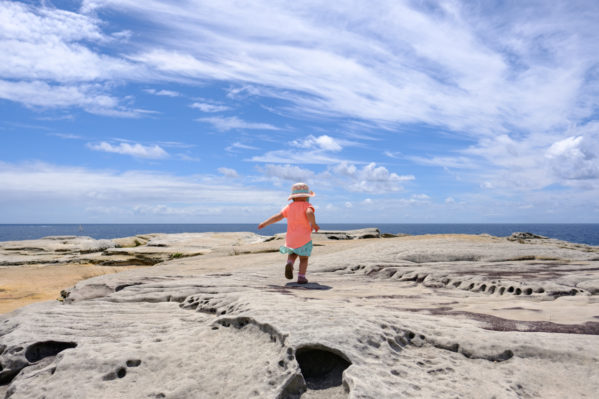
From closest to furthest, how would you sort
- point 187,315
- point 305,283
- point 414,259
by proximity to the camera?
point 187,315, point 305,283, point 414,259

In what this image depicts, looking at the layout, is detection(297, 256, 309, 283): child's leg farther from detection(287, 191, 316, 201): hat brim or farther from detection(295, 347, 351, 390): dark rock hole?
detection(295, 347, 351, 390): dark rock hole

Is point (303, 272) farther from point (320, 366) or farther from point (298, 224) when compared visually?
point (320, 366)

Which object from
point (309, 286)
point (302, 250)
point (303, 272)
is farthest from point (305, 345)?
point (302, 250)

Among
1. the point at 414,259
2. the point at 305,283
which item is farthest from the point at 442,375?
the point at 414,259

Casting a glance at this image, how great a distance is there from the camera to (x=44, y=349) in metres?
3.75

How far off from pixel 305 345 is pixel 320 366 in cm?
18

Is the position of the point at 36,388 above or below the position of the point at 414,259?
below

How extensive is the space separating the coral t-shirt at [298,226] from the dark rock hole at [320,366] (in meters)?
3.83

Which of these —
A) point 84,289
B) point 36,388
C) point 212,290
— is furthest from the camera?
point 84,289

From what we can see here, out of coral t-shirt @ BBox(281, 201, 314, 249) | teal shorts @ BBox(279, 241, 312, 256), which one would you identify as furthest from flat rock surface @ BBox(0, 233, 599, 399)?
coral t-shirt @ BBox(281, 201, 314, 249)

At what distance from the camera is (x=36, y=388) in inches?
120

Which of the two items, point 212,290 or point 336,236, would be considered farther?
point 336,236

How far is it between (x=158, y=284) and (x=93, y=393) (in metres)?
3.32

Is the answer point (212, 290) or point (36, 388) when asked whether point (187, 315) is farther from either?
point (36, 388)
